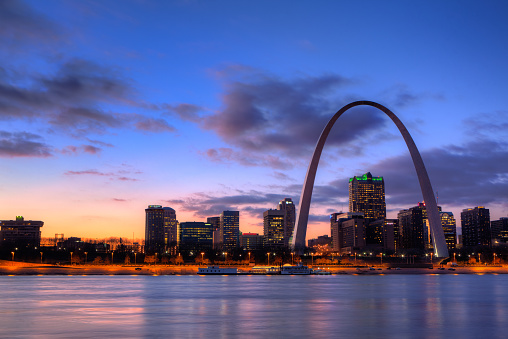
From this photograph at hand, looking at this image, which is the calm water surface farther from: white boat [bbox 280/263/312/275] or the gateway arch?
white boat [bbox 280/263/312/275]

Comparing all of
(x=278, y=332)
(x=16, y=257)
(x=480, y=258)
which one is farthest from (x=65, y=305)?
(x=480, y=258)

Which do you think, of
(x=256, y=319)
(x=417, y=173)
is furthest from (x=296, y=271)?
(x=256, y=319)

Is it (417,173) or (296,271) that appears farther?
(296,271)

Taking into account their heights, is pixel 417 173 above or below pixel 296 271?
above

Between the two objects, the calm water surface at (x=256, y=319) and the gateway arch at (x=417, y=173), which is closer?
the calm water surface at (x=256, y=319)

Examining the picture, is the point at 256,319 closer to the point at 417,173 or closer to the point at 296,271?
the point at 296,271

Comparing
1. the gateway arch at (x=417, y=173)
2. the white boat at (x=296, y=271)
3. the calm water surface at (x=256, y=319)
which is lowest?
the white boat at (x=296, y=271)

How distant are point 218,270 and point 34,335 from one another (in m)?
88.8

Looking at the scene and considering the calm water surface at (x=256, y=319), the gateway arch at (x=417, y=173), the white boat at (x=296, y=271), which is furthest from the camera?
the white boat at (x=296, y=271)

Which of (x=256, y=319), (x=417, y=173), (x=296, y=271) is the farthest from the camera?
(x=296, y=271)

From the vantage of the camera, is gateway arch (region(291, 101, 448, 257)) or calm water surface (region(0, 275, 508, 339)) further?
gateway arch (region(291, 101, 448, 257))

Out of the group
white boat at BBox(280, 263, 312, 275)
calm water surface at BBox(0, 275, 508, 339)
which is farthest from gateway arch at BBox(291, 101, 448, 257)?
calm water surface at BBox(0, 275, 508, 339)

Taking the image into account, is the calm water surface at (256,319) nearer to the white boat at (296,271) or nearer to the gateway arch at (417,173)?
the gateway arch at (417,173)

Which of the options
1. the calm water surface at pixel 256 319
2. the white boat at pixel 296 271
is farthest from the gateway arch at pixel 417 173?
the calm water surface at pixel 256 319
